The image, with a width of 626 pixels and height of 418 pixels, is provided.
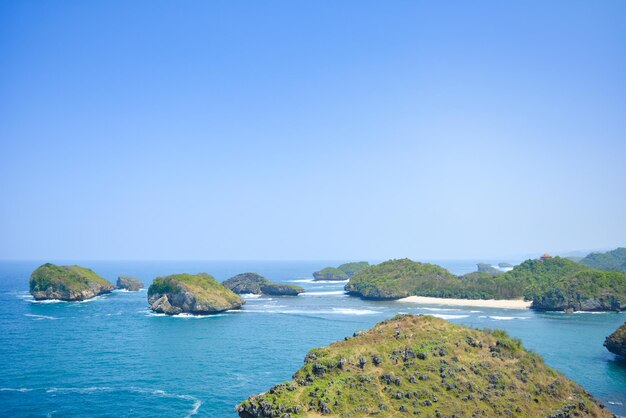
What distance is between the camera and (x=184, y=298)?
144625 millimetres

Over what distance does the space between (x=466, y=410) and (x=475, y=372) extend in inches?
275

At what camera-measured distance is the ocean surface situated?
64.2 metres

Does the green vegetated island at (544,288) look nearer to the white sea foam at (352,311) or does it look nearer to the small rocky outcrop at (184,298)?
the white sea foam at (352,311)

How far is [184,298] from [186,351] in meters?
52.2

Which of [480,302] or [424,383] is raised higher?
[424,383]

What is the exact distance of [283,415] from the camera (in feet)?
140

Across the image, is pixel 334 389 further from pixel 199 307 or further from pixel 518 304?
pixel 518 304

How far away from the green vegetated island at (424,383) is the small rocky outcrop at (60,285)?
483 feet

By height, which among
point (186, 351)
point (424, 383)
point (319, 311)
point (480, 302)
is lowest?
point (186, 351)

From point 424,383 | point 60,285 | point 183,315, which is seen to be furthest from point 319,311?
point 424,383

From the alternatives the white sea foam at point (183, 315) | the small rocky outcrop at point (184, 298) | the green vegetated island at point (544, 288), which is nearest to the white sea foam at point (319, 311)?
the small rocky outcrop at point (184, 298)

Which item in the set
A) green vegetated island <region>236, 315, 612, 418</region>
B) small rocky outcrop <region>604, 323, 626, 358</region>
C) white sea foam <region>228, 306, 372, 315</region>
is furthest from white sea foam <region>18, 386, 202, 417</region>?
white sea foam <region>228, 306, 372, 315</region>

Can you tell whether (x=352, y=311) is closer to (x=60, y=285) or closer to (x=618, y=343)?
(x=618, y=343)

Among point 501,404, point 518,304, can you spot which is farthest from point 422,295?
point 501,404
